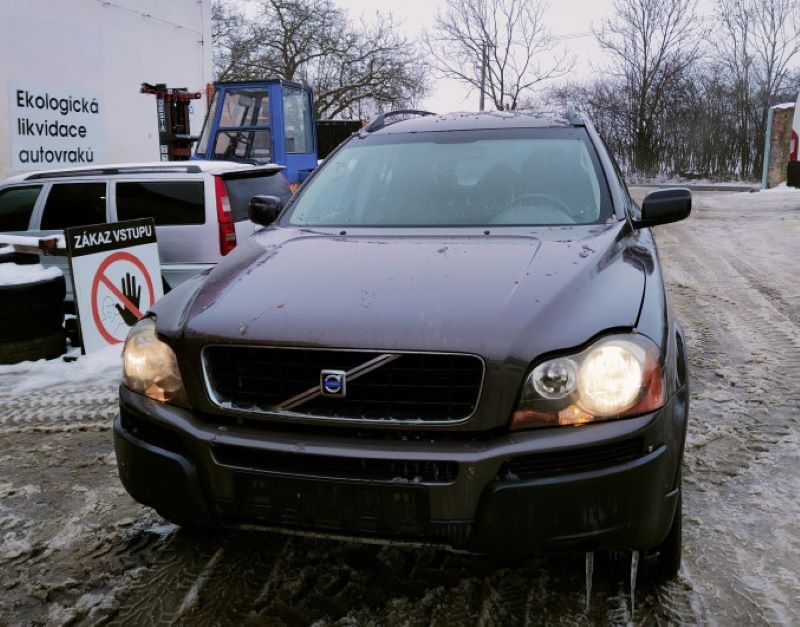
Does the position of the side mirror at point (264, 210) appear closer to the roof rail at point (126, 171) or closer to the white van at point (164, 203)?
the white van at point (164, 203)

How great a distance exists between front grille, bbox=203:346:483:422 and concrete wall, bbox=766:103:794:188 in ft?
71.7

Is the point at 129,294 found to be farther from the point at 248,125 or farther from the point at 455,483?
the point at 248,125

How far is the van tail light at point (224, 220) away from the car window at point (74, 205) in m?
1.19

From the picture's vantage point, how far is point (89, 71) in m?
14.1

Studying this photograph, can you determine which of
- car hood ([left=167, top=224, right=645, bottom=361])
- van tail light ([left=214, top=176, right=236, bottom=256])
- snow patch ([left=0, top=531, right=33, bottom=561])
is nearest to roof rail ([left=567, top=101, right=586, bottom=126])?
car hood ([left=167, top=224, right=645, bottom=361])

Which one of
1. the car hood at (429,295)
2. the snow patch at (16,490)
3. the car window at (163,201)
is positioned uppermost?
the car window at (163,201)

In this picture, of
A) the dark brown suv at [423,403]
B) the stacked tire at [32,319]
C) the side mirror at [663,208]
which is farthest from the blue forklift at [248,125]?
the dark brown suv at [423,403]

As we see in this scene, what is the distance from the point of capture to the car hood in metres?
2.19

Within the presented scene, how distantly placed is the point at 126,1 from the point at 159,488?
50.2 feet

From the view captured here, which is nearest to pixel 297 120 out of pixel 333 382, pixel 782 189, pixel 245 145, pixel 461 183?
pixel 245 145

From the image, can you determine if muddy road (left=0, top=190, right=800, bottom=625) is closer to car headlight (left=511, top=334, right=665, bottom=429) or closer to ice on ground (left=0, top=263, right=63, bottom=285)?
car headlight (left=511, top=334, right=665, bottom=429)

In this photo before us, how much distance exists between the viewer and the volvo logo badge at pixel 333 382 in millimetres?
2213

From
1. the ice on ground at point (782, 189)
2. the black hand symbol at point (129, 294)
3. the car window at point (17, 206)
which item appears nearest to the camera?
the black hand symbol at point (129, 294)

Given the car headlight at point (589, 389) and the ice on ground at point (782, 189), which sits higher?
the ice on ground at point (782, 189)
